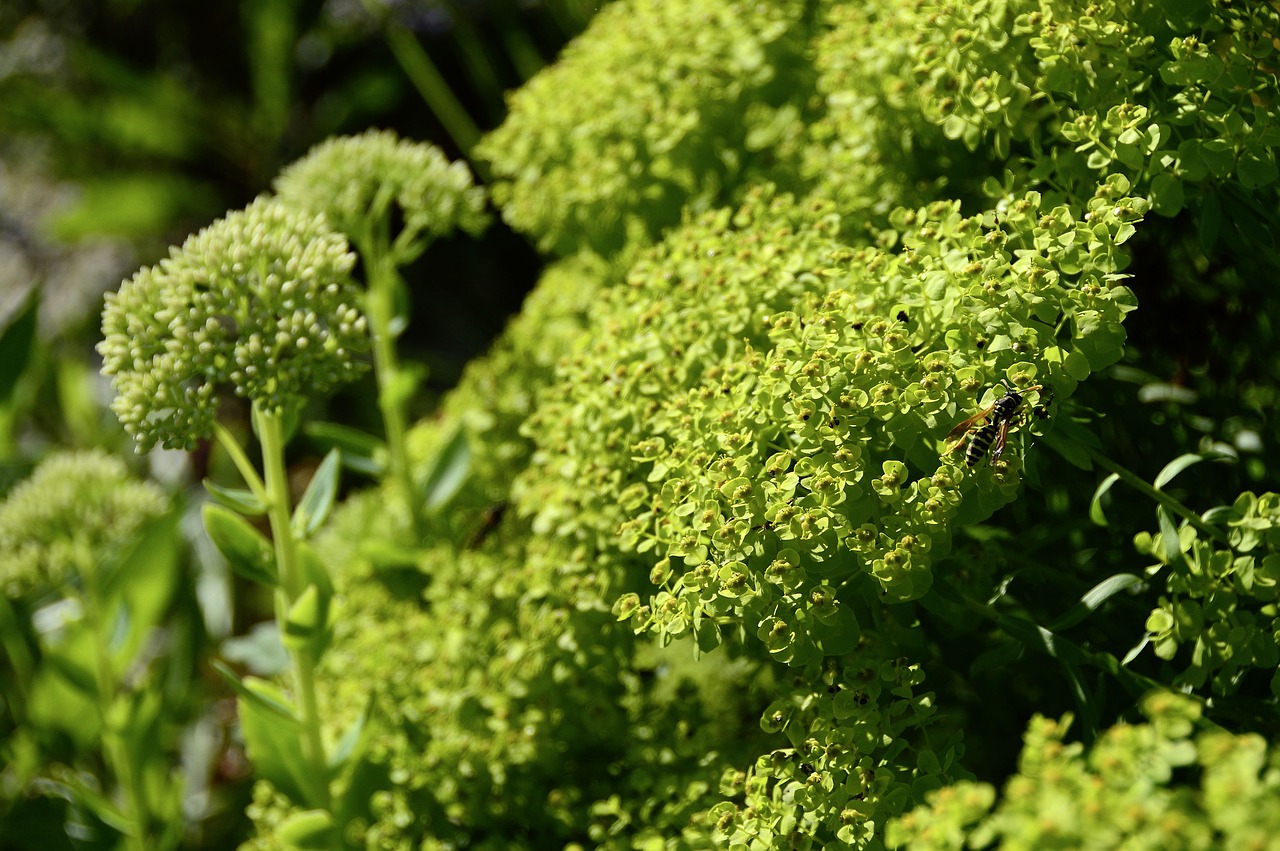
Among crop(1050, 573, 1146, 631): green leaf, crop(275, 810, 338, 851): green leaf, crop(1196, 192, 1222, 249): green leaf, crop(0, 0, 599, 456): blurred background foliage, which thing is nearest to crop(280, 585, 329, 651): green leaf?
crop(275, 810, 338, 851): green leaf

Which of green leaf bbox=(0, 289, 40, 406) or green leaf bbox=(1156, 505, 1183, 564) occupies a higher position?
green leaf bbox=(0, 289, 40, 406)

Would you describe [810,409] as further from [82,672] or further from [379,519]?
[82,672]

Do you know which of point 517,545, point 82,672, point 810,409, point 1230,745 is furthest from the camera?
point 82,672

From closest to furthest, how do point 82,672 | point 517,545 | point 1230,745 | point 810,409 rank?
point 1230,745 → point 810,409 → point 517,545 → point 82,672

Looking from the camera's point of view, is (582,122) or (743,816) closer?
(743,816)

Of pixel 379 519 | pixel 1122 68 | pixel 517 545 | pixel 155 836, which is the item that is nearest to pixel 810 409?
pixel 1122 68

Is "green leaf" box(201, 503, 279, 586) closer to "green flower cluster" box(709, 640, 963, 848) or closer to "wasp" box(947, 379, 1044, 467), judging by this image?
"green flower cluster" box(709, 640, 963, 848)

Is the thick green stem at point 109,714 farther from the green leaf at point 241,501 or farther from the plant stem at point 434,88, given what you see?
the plant stem at point 434,88
